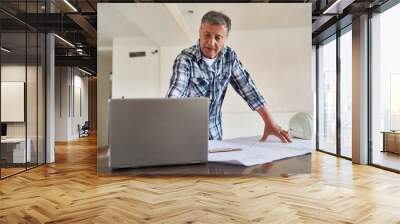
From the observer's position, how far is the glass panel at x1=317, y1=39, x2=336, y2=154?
842 cm

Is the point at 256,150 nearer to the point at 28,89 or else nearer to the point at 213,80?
the point at 213,80

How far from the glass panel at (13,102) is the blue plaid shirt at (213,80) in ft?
8.79

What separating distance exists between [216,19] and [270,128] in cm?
184

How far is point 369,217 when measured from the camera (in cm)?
339

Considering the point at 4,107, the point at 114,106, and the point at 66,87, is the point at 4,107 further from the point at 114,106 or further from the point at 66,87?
the point at 66,87

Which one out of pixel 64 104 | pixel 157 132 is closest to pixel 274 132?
pixel 157 132

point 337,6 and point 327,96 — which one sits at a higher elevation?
point 337,6

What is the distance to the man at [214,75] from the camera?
5.50 metres

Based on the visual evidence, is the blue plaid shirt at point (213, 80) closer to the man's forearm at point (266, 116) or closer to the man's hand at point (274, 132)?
the man's forearm at point (266, 116)

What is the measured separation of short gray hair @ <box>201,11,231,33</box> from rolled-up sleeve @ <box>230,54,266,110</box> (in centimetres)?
53

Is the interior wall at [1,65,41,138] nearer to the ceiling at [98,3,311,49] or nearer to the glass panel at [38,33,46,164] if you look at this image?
the glass panel at [38,33,46,164]

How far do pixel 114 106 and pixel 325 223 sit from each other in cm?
332

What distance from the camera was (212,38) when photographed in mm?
5551

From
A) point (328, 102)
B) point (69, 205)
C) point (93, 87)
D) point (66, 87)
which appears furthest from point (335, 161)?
point (93, 87)
